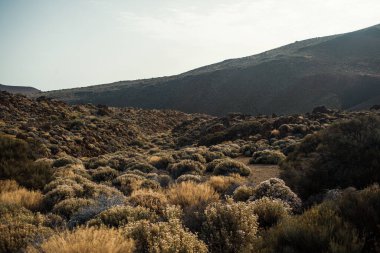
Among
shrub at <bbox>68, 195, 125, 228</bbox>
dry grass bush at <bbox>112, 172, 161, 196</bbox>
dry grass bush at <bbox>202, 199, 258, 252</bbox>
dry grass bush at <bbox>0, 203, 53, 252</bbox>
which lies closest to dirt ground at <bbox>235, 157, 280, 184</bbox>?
dry grass bush at <bbox>112, 172, 161, 196</bbox>

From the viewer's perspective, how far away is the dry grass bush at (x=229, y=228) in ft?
20.4

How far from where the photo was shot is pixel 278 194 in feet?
30.3

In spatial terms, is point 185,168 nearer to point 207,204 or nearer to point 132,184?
point 132,184

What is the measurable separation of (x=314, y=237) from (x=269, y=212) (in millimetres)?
2574

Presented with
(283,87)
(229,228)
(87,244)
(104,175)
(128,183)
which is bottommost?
(283,87)

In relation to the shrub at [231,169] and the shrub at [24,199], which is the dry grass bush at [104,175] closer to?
the shrub at [231,169]

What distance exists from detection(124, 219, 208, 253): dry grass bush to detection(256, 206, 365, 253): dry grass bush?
0.95m

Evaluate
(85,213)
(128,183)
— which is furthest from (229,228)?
(128,183)

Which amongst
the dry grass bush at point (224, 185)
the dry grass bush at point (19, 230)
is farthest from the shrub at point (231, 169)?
the dry grass bush at point (19, 230)

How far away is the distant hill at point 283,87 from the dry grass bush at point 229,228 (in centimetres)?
7176

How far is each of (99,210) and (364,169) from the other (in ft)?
22.6

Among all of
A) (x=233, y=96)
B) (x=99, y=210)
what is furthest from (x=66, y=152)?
(x=233, y=96)

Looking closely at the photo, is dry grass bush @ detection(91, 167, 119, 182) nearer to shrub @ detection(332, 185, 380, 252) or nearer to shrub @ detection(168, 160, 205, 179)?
shrub @ detection(168, 160, 205, 179)

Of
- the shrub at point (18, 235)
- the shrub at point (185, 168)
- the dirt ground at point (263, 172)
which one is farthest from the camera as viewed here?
the shrub at point (185, 168)
